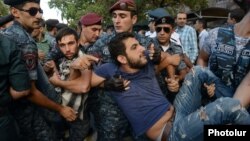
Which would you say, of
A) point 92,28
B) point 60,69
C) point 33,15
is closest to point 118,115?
point 60,69

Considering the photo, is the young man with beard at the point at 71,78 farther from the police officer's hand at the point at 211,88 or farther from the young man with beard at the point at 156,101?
the police officer's hand at the point at 211,88

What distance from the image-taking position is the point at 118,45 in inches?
151

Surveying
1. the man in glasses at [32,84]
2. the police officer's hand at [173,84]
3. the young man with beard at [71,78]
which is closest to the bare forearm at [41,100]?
the man in glasses at [32,84]

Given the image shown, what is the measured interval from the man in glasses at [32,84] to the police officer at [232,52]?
151 centimetres

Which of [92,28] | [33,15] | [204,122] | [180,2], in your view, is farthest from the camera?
[180,2]

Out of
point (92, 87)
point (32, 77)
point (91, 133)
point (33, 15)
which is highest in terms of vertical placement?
point (33, 15)

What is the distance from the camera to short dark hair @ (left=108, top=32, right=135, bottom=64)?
381 cm

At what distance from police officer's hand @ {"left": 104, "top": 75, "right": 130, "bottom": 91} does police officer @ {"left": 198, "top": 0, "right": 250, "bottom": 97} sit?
0.87 meters

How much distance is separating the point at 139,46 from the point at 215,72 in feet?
2.70

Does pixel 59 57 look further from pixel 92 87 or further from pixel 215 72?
pixel 215 72

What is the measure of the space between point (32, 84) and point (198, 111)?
1.50 metres

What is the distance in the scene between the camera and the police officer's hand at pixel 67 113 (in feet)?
11.8

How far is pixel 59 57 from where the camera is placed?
13.6 feet

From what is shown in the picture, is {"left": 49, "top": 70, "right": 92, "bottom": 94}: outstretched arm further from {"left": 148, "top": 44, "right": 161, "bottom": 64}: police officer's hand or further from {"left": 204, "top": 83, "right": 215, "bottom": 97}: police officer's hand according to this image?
{"left": 204, "top": 83, "right": 215, "bottom": 97}: police officer's hand
